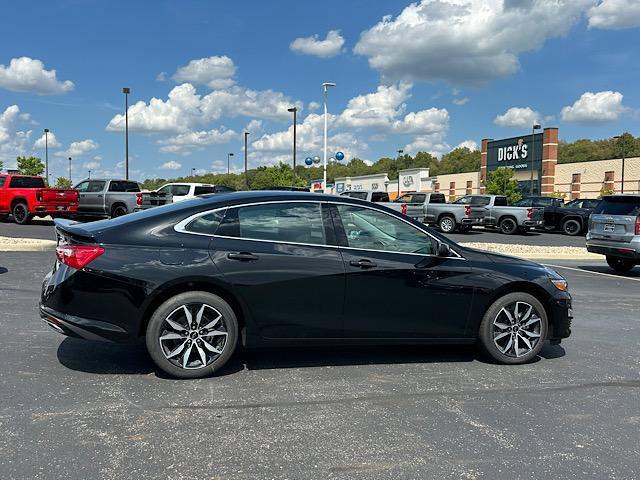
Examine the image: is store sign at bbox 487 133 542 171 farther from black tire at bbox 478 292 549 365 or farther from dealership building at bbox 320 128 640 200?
black tire at bbox 478 292 549 365

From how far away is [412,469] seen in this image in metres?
3.16

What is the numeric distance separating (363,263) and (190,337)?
5.16 feet

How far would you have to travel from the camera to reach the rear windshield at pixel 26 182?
847 inches

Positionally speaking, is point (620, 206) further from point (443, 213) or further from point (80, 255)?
point (443, 213)

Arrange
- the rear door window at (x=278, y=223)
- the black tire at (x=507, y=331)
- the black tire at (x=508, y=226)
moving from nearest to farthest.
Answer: the rear door window at (x=278, y=223) < the black tire at (x=507, y=331) < the black tire at (x=508, y=226)

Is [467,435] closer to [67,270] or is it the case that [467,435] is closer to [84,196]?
[67,270]

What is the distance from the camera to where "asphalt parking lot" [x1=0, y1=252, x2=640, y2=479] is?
3186 mm

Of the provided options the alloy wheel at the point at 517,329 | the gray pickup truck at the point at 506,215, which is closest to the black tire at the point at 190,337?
the alloy wheel at the point at 517,329

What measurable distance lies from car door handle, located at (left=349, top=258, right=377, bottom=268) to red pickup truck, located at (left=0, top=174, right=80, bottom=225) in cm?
1947

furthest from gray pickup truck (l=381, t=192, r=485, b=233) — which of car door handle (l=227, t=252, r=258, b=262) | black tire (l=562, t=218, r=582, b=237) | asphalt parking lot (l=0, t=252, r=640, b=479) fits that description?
car door handle (l=227, t=252, r=258, b=262)

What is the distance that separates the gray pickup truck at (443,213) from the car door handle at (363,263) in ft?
66.5

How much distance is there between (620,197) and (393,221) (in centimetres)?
915

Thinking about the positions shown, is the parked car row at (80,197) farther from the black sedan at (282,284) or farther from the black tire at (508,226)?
the black sedan at (282,284)

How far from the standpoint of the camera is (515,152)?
2292 inches
